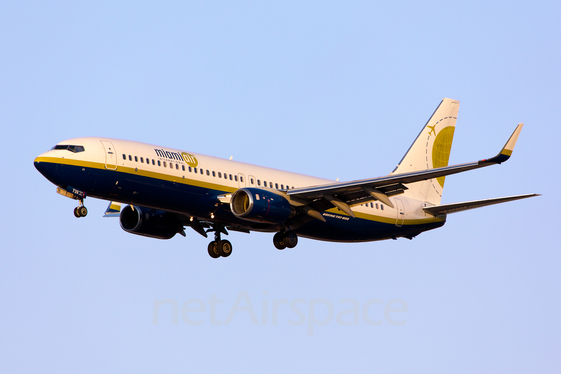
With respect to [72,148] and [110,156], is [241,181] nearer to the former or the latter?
[110,156]

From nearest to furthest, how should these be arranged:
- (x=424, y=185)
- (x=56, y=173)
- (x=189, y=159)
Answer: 1. (x=56, y=173)
2. (x=189, y=159)
3. (x=424, y=185)

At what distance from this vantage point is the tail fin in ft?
175

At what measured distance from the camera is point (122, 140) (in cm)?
4144

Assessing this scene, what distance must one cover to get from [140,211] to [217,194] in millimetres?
6681

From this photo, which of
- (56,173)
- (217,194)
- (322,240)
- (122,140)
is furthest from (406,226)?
(56,173)

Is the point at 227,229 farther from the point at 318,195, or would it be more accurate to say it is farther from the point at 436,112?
the point at 436,112

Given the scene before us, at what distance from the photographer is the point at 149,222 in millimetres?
47219

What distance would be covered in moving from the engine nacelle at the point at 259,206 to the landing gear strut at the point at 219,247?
5444 millimetres

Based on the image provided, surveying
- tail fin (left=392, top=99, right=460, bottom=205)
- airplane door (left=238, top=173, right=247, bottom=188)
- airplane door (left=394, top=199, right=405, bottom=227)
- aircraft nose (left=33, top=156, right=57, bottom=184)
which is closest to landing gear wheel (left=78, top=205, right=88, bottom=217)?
aircraft nose (left=33, top=156, right=57, bottom=184)

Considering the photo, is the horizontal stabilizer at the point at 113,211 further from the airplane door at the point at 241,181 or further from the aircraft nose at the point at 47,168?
the aircraft nose at the point at 47,168

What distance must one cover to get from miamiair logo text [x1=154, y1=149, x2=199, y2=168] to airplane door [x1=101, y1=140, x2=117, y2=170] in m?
2.40

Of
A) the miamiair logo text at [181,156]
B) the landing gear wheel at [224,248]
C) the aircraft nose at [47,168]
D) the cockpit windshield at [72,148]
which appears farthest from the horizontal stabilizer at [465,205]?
the aircraft nose at [47,168]

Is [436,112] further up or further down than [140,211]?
further up

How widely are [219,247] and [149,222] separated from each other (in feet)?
14.3
